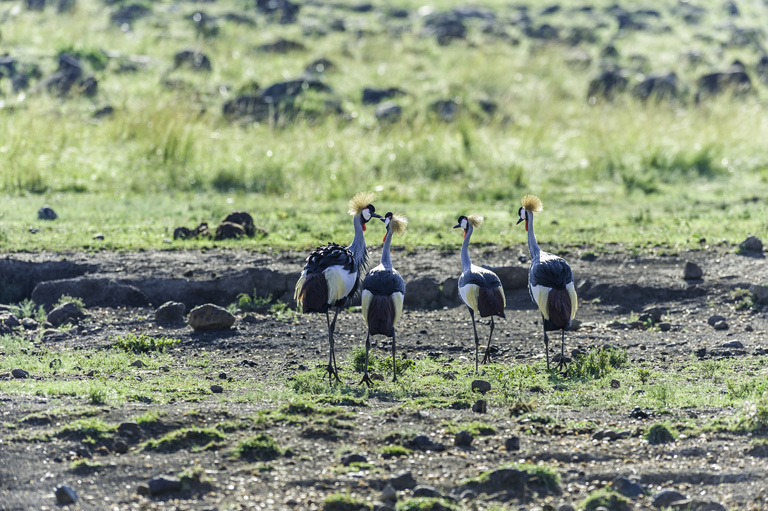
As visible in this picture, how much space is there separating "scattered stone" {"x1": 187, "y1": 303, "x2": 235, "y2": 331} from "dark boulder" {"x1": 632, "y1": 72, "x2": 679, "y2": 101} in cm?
1809

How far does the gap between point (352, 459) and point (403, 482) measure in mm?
472

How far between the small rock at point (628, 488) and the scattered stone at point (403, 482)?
1.20 metres

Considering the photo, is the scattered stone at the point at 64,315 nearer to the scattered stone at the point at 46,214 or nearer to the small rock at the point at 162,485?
the scattered stone at the point at 46,214

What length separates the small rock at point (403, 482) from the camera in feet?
20.7

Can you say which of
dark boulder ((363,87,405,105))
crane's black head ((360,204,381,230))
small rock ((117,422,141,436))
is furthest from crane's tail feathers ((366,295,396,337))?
dark boulder ((363,87,405,105))

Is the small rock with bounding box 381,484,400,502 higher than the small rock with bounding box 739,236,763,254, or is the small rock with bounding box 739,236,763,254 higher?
the small rock with bounding box 739,236,763,254

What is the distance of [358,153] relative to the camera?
19281 mm

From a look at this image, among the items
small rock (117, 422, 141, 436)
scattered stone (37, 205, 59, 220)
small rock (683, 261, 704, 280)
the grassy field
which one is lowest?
small rock (117, 422, 141, 436)

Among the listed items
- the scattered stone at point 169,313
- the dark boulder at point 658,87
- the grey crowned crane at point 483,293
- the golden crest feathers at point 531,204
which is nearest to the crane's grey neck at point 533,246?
the golden crest feathers at point 531,204

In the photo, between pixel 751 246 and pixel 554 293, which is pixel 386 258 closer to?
pixel 554 293

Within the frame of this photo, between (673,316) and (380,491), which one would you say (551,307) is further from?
(380,491)

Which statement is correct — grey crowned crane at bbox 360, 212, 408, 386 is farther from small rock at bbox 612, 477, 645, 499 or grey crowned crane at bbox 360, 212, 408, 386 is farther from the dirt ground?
small rock at bbox 612, 477, 645, 499

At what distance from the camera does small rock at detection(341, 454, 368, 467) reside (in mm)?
6652

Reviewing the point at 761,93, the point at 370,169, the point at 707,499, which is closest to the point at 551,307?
the point at 707,499
